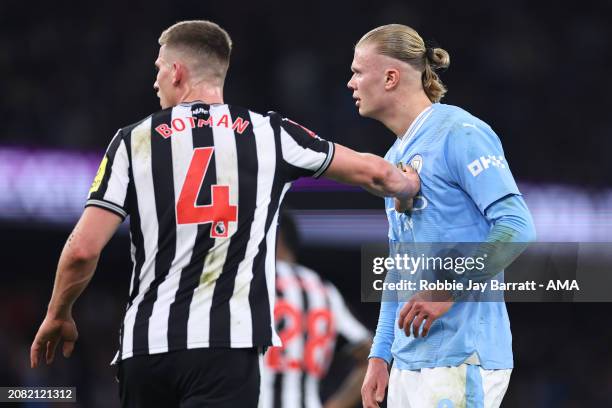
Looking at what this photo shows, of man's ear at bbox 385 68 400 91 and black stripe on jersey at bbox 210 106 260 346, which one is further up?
man's ear at bbox 385 68 400 91

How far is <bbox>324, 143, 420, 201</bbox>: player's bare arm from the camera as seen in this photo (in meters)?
3.60

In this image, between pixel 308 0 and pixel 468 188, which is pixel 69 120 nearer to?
pixel 308 0

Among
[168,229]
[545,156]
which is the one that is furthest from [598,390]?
[168,229]

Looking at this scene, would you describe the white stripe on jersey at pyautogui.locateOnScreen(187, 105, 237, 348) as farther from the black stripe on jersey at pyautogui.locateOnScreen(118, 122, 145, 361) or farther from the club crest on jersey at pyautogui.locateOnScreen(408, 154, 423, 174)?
the club crest on jersey at pyautogui.locateOnScreen(408, 154, 423, 174)

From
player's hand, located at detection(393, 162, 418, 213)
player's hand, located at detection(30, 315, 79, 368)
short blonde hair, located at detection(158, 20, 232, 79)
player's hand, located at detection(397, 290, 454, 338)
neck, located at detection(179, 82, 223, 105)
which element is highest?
short blonde hair, located at detection(158, 20, 232, 79)

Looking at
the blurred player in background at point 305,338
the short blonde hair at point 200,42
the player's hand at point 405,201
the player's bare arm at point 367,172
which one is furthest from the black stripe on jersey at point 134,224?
the blurred player in background at point 305,338

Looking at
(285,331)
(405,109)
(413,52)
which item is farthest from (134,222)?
(285,331)

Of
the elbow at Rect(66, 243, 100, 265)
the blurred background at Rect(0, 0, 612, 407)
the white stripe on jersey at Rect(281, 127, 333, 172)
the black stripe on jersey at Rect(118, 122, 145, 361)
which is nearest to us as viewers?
the elbow at Rect(66, 243, 100, 265)

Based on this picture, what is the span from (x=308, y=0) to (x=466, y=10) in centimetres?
194

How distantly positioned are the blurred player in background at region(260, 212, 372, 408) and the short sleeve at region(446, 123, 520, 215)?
1.51 metres

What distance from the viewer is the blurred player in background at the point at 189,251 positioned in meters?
3.32

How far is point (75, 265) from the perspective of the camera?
332 centimetres

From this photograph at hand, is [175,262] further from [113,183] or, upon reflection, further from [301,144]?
[301,144]
